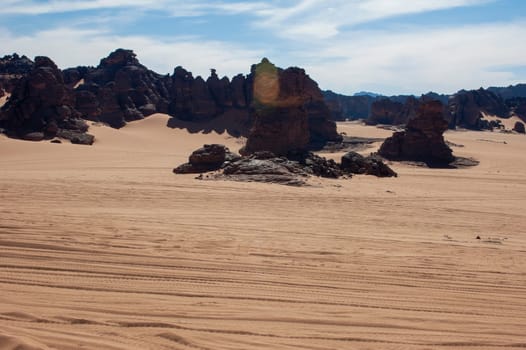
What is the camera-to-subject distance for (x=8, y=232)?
22.7 feet

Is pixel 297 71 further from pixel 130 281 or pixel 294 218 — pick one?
pixel 130 281

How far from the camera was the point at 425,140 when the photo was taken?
28.1 m

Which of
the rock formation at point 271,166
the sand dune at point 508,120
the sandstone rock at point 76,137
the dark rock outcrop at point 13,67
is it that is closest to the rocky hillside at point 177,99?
the dark rock outcrop at point 13,67

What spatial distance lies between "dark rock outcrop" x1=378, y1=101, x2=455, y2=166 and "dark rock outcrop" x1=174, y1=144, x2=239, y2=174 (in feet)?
44.2

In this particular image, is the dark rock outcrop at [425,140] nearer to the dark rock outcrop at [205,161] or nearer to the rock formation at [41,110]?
the dark rock outcrop at [205,161]

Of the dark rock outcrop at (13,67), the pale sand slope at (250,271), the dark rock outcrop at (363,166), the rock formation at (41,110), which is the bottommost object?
the pale sand slope at (250,271)

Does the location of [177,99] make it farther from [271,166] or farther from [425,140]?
[271,166]

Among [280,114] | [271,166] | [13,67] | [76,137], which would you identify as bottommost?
[271,166]

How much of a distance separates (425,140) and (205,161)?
49.1 ft

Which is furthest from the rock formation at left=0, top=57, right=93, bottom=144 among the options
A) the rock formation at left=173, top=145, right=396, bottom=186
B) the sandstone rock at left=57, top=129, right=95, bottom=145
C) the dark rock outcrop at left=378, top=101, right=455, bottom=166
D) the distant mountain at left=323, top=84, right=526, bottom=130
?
the distant mountain at left=323, top=84, right=526, bottom=130

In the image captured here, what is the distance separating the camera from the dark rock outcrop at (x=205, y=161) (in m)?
18.1

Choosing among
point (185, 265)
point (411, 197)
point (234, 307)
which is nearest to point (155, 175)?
point (411, 197)

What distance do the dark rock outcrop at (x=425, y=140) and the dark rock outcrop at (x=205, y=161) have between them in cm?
1347

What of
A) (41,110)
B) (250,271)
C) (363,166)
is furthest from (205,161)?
(41,110)
